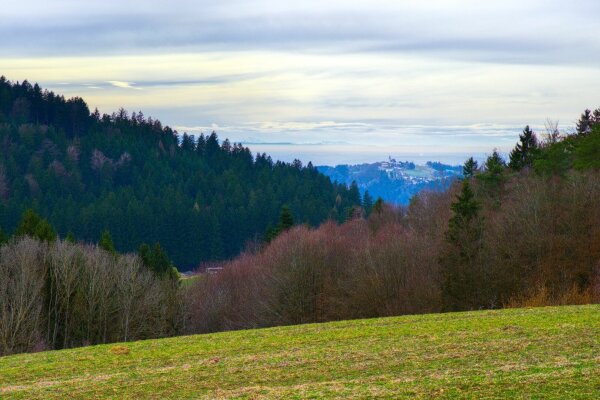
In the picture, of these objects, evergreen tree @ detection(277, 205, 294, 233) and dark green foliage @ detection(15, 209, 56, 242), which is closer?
dark green foliage @ detection(15, 209, 56, 242)

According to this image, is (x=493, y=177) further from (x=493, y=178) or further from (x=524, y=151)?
(x=524, y=151)

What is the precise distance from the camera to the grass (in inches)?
592

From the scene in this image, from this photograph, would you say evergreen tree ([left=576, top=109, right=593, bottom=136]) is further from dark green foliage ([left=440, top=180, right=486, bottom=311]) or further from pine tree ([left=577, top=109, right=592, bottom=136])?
dark green foliage ([left=440, top=180, right=486, bottom=311])

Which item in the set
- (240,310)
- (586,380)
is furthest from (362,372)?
(240,310)

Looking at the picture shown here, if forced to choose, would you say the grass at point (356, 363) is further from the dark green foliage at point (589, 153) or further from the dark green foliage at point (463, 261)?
the dark green foliage at point (589, 153)

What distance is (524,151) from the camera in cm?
8400

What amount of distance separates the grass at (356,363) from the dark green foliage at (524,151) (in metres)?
56.4

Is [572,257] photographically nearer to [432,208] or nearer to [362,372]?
[362,372]

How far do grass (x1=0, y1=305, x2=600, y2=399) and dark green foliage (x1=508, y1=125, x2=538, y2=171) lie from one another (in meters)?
56.4

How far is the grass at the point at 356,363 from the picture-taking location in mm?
15039

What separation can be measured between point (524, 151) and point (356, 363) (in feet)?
229

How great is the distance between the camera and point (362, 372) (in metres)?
17.7

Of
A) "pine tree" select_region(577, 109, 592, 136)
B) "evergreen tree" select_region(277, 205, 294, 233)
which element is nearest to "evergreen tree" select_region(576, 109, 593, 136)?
"pine tree" select_region(577, 109, 592, 136)

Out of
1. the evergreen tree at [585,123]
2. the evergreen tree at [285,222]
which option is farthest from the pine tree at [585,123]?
the evergreen tree at [285,222]
